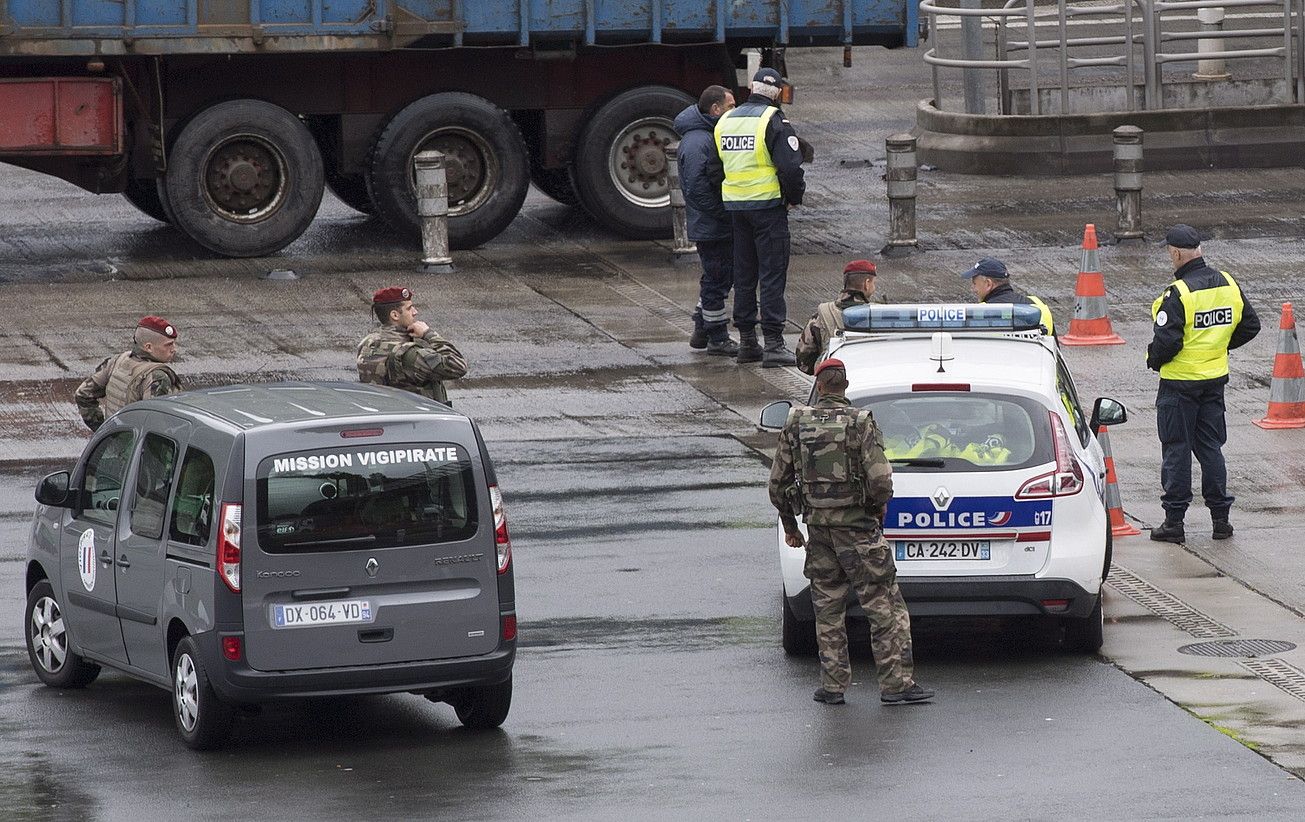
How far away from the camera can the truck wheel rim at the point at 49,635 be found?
10.4 meters

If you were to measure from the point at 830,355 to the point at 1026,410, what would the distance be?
1133 mm

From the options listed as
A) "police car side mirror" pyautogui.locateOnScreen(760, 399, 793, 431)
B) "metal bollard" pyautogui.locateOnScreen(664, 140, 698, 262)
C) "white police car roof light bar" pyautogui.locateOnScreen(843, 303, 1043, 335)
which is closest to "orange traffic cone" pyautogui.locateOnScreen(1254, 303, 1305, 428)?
"white police car roof light bar" pyautogui.locateOnScreen(843, 303, 1043, 335)

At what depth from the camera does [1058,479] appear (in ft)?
33.7

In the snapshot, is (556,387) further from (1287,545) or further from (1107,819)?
(1107,819)

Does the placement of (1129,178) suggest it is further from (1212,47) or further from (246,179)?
(246,179)

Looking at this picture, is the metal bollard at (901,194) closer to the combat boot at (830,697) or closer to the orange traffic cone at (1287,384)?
the orange traffic cone at (1287,384)

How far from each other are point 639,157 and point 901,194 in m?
2.55

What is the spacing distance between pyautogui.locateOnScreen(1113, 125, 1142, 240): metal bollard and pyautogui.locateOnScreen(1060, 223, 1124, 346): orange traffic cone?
3.35m

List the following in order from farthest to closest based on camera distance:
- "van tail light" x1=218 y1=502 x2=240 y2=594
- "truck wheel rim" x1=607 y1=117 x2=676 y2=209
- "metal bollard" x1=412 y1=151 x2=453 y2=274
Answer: "truck wheel rim" x1=607 y1=117 x2=676 y2=209
"metal bollard" x1=412 y1=151 x2=453 y2=274
"van tail light" x1=218 y1=502 x2=240 y2=594

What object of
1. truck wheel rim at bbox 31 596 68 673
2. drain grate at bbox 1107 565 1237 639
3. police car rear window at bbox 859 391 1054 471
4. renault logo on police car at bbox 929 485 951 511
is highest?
police car rear window at bbox 859 391 1054 471

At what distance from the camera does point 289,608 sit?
9.11 m

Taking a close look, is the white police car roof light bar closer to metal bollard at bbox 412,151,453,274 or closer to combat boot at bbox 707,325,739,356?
combat boot at bbox 707,325,739,356

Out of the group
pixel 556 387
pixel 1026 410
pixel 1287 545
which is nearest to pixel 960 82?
pixel 556 387

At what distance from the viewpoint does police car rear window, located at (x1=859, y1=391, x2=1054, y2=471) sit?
34.0ft
